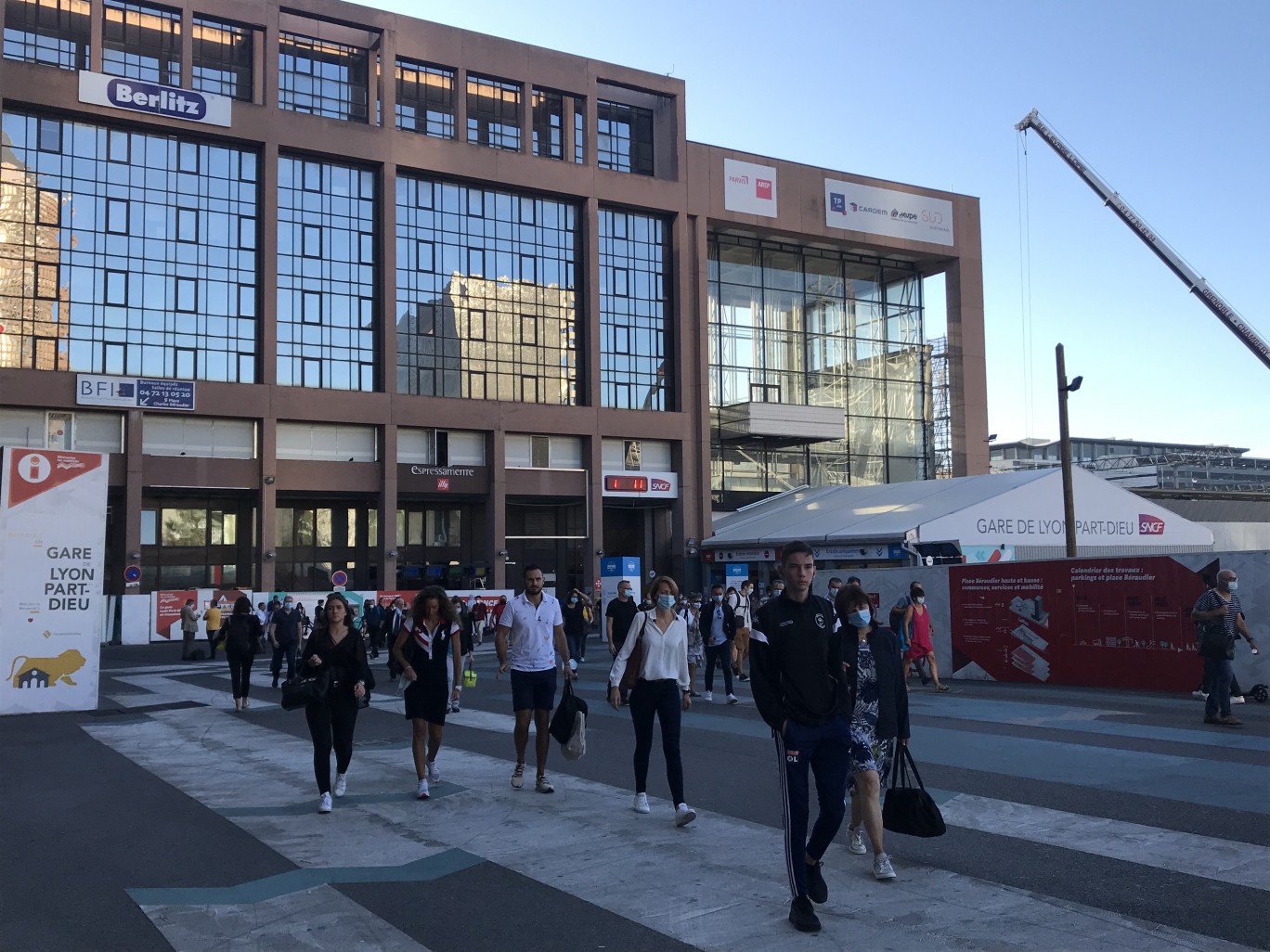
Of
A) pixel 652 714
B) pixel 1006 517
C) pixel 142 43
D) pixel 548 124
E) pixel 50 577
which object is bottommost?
pixel 652 714

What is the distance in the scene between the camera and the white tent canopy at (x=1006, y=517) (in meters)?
34.3

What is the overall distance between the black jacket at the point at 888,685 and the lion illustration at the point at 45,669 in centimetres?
1393

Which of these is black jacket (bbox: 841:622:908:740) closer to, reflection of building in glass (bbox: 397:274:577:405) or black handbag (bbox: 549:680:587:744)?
black handbag (bbox: 549:680:587:744)

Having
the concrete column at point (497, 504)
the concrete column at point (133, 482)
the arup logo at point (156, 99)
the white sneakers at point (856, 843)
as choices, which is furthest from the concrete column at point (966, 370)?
the white sneakers at point (856, 843)

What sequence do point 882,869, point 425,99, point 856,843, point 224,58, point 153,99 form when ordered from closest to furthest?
point 882,869, point 856,843, point 153,99, point 224,58, point 425,99

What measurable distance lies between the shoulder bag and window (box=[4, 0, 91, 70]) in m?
45.4

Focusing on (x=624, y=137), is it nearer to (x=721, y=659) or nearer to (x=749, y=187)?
(x=749, y=187)

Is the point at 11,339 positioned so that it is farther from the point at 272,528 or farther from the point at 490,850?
the point at 490,850

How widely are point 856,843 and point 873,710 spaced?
3.34 ft

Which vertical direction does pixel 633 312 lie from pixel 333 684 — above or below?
above

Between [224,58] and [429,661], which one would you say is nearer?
[429,661]

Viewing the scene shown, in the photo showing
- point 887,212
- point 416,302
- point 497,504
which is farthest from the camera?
point 887,212

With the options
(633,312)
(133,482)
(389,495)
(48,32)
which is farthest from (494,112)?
(133,482)

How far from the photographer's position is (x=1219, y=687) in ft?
41.3
